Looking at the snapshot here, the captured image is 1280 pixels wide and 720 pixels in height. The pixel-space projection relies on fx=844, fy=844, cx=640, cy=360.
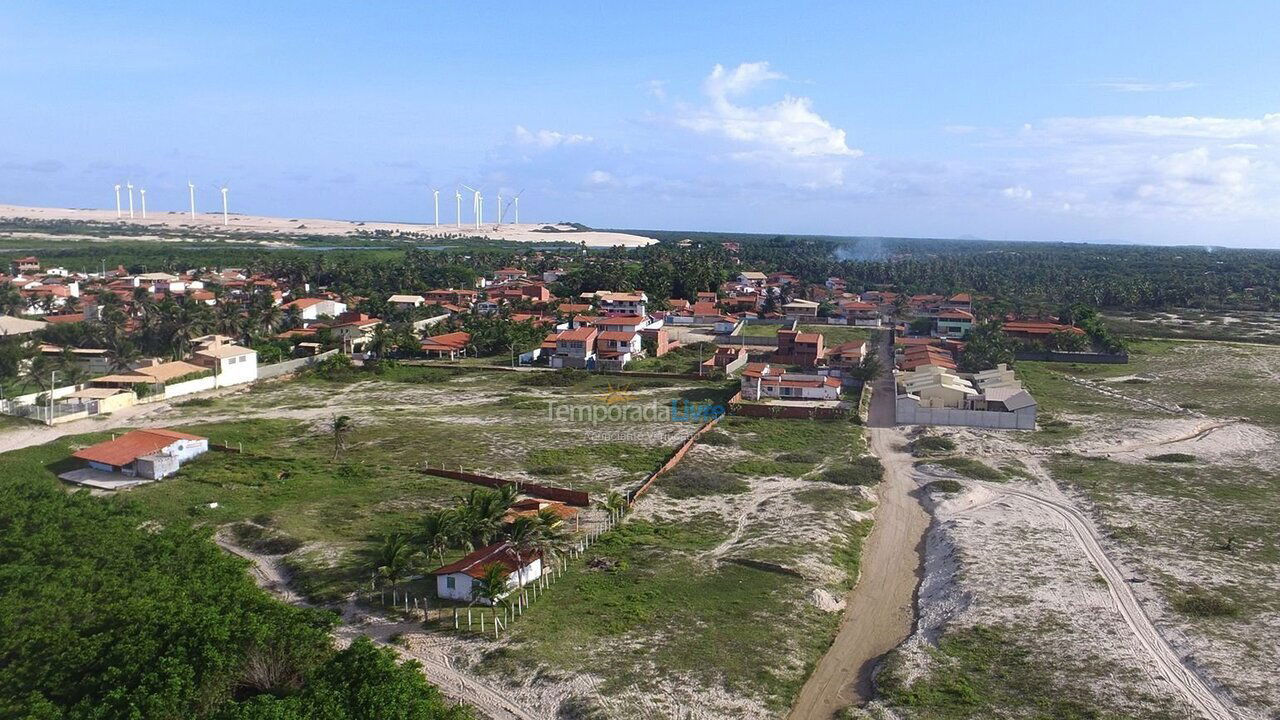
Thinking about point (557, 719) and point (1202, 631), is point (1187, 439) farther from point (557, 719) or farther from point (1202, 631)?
point (557, 719)

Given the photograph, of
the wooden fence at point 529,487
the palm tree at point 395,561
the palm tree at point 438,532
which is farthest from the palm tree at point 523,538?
Answer: the wooden fence at point 529,487

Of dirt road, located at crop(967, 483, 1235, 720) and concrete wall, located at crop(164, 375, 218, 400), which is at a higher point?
concrete wall, located at crop(164, 375, 218, 400)

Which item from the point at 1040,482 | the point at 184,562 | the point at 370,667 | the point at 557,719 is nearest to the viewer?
the point at 370,667

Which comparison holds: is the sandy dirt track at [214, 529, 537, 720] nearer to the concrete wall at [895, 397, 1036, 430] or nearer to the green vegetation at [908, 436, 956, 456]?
the green vegetation at [908, 436, 956, 456]

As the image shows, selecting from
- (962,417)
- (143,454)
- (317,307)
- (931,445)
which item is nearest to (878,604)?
(931,445)

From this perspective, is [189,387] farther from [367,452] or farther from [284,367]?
[367,452]

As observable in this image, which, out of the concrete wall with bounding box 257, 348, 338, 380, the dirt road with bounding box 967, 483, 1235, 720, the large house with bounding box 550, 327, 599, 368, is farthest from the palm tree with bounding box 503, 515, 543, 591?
the concrete wall with bounding box 257, 348, 338, 380

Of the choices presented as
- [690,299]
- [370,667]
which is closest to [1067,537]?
[370,667]
